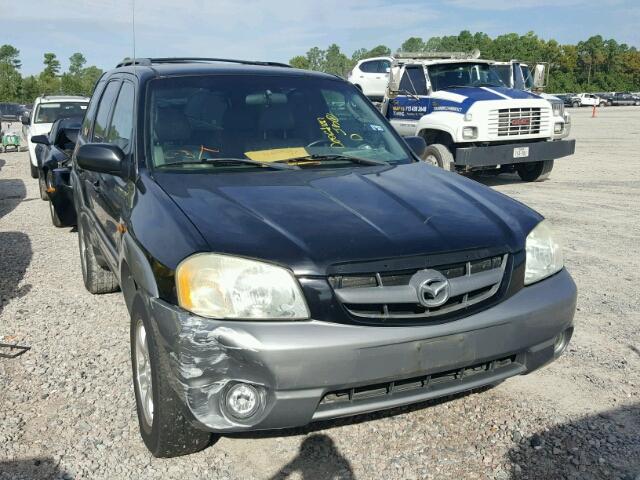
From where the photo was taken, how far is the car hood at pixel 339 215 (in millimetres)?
2561

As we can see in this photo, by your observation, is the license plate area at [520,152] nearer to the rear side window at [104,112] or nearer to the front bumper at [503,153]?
the front bumper at [503,153]

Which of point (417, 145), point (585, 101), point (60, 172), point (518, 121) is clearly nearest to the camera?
point (417, 145)

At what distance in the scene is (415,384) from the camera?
2674 mm

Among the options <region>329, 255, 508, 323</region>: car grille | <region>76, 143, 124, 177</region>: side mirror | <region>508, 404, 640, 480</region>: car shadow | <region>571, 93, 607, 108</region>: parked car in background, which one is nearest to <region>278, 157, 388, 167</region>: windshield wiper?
<region>76, 143, 124, 177</region>: side mirror

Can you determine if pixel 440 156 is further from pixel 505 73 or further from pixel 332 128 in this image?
pixel 332 128

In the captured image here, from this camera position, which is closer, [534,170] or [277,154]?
[277,154]

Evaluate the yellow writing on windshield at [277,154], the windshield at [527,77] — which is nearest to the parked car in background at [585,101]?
the windshield at [527,77]

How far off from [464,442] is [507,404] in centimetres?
46

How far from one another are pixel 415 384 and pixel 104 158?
198 cm

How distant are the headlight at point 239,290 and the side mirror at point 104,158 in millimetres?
1191

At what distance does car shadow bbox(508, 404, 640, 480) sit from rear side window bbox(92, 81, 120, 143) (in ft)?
10.7

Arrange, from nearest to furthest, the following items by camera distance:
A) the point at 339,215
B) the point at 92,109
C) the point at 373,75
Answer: the point at 339,215
the point at 92,109
the point at 373,75

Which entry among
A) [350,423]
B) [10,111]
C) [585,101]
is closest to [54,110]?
[350,423]

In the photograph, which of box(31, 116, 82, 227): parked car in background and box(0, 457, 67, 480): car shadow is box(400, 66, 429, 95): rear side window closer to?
box(31, 116, 82, 227): parked car in background
